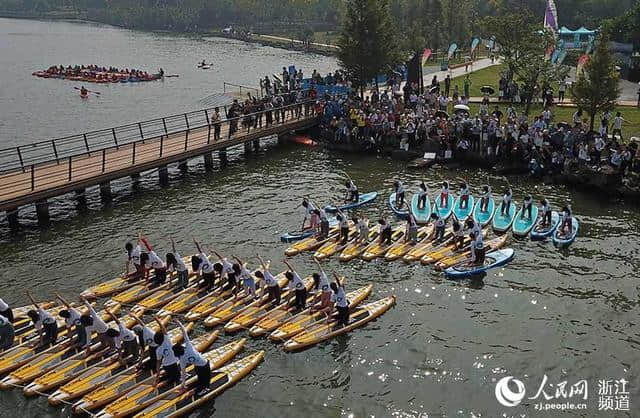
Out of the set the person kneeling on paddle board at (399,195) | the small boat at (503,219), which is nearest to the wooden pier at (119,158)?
the person kneeling on paddle board at (399,195)

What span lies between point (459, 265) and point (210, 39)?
159168mm

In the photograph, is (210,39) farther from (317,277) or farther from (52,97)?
(317,277)

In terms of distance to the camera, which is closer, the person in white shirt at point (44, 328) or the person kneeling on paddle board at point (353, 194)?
the person in white shirt at point (44, 328)

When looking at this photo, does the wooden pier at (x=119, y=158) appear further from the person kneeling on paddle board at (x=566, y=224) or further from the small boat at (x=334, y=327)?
the person kneeling on paddle board at (x=566, y=224)

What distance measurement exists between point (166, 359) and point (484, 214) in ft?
64.0

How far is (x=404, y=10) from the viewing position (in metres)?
123

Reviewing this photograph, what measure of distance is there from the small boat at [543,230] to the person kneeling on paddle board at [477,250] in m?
4.52

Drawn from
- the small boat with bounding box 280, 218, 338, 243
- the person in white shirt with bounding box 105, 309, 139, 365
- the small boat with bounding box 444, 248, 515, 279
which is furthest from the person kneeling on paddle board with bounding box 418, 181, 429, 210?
the person in white shirt with bounding box 105, 309, 139, 365

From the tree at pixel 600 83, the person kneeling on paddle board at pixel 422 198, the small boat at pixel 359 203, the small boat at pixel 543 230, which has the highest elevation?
the tree at pixel 600 83

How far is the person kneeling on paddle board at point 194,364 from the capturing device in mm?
19625

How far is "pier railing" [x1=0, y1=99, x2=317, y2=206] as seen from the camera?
35.1 meters

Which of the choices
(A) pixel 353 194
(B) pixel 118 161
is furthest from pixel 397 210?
(B) pixel 118 161

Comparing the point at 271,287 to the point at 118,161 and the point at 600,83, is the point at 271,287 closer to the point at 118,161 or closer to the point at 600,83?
the point at 118,161

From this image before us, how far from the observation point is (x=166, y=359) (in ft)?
64.7
